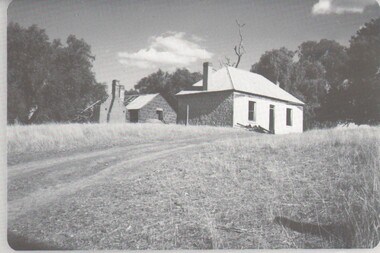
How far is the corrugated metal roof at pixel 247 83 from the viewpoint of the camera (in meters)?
4.14

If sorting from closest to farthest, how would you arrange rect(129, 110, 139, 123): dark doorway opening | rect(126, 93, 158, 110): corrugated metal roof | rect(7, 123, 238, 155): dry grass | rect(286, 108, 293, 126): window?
rect(7, 123, 238, 155): dry grass
rect(286, 108, 293, 126): window
rect(126, 93, 158, 110): corrugated metal roof
rect(129, 110, 139, 123): dark doorway opening

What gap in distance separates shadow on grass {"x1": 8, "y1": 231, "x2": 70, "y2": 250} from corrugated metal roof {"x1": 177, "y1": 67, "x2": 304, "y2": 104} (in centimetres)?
241

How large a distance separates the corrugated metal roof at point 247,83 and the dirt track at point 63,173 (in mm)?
1292

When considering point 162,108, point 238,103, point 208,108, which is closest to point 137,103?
point 162,108

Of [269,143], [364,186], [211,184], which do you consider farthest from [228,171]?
[364,186]

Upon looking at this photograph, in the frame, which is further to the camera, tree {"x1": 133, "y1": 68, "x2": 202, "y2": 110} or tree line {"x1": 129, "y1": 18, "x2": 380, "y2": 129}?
tree {"x1": 133, "y1": 68, "x2": 202, "y2": 110}

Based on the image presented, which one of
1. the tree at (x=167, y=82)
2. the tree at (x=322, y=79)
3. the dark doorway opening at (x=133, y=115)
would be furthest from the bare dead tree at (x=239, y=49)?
the dark doorway opening at (x=133, y=115)

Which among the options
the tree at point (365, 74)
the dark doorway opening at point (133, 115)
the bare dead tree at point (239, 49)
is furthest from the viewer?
the dark doorway opening at point (133, 115)

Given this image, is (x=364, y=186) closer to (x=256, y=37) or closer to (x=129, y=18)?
(x=256, y=37)

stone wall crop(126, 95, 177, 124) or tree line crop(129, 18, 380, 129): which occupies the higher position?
tree line crop(129, 18, 380, 129)

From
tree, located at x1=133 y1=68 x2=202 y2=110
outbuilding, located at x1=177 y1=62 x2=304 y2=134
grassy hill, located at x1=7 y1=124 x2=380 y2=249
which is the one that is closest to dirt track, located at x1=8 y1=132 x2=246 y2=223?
grassy hill, located at x1=7 y1=124 x2=380 y2=249

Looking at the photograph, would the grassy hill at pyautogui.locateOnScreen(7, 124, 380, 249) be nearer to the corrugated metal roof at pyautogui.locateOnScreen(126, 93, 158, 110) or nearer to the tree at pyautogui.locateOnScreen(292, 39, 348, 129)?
the tree at pyautogui.locateOnScreen(292, 39, 348, 129)

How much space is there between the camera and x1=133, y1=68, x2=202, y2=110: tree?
12.5ft

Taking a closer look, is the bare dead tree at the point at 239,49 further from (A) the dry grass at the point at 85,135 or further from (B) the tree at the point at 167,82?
(A) the dry grass at the point at 85,135
